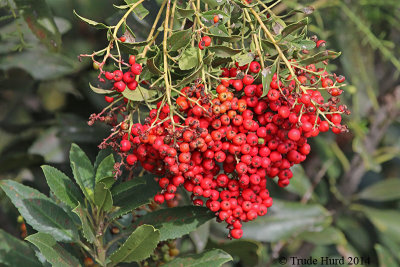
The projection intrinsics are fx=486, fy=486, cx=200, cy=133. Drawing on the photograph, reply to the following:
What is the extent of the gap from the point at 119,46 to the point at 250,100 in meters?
0.27

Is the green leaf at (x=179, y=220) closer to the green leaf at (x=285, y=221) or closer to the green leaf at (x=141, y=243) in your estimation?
the green leaf at (x=141, y=243)

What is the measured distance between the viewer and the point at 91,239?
1.01 m

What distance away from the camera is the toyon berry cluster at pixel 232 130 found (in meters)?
0.88

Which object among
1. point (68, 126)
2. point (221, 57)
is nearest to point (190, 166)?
point (221, 57)

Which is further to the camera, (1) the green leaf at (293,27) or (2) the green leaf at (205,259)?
(2) the green leaf at (205,259)

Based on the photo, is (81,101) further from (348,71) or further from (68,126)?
(348,71)

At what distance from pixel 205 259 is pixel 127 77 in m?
0.44

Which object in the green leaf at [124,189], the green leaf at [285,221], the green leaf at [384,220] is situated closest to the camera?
the green leaf at [124,189]

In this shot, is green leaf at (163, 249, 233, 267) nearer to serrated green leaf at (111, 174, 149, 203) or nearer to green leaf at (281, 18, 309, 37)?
serrated green leaf at (111, 174, 149, 203)

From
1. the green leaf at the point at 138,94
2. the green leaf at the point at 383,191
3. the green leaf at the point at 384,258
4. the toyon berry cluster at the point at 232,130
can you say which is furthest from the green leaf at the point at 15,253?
the green leaf at the point at 383,191

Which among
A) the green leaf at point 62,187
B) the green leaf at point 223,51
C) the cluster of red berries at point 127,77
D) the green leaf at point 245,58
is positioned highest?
the green leaf at point 223,51

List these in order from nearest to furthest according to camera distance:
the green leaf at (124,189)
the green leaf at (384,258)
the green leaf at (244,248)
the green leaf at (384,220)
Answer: the green leaf at (124,189) → the green leaf at (244,248) → the green leaf at (384,258) → the green leaf at (384,220)

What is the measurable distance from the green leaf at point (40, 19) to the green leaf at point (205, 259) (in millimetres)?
633

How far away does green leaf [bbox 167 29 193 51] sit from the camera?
2.94 ft
